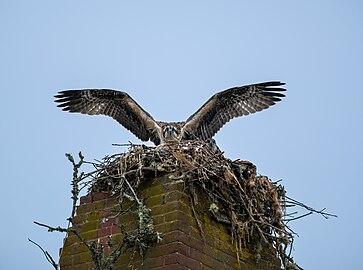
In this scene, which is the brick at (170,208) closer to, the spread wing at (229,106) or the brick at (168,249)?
the brick at (168,249)

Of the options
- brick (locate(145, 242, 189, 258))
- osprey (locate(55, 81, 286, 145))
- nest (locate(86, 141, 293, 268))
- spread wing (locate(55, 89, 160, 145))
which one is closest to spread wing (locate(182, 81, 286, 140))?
osprey (locate(55, 81, 286, 145))

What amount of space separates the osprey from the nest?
8.59 ft

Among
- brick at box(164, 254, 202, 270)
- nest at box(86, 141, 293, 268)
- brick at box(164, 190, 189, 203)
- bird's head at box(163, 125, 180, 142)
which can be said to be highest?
bird's head at box(163, 125, 180, 142)

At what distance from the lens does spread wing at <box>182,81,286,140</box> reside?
8016 millimetres

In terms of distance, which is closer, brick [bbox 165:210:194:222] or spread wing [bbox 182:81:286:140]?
brick [bbox 165:210:194:222]

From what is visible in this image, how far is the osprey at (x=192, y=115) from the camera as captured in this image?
8055mm

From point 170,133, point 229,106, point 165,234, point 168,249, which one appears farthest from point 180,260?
point 229,106

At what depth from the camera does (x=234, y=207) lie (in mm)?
5020

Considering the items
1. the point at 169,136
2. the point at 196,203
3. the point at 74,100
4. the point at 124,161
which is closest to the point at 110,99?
the point at 74,100

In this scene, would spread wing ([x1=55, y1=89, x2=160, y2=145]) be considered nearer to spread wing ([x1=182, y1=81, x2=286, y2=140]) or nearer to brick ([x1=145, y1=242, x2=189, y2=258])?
spread wing ([x1=182, y1=81, x2=286, y2=140])

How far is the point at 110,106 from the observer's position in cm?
852

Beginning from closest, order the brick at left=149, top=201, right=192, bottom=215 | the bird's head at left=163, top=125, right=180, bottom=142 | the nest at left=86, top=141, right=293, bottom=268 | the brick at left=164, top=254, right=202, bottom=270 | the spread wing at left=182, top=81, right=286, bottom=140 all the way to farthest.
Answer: the brick at left=164, top=254, right=202, bottom=270
the brick at left=149, top=201, right=192, bottom=215
the nest at left=86, top=141, right=293, bottom=268
the bird's head at left=163, top=125, right=180, bottom=142
the spread wing at left=182, top=81, right=286, bottom=140

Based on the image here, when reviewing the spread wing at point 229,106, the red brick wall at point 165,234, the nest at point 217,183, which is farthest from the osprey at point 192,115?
the red brick wall at point 165,234

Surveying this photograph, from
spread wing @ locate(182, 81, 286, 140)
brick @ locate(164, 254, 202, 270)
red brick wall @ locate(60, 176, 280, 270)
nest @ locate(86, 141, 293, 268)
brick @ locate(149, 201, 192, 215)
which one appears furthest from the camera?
spread wing @ locate(182, 81, 286, 140)
